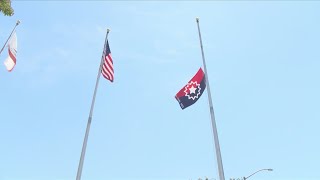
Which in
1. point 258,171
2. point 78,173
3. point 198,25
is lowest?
point 78,173

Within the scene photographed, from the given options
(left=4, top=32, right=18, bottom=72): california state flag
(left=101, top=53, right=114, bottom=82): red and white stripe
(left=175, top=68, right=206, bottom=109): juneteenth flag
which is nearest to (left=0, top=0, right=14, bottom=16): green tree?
(left=4, top=32, right=18, bottom=72): california state flag

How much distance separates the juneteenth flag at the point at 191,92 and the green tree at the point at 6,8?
8.50 m

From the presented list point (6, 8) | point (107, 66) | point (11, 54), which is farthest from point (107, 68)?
point (6, 8)

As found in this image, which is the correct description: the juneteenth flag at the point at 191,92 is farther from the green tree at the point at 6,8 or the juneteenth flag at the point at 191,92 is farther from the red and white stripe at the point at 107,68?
the green tree at the point at 6,8

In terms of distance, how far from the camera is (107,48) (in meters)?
22.5

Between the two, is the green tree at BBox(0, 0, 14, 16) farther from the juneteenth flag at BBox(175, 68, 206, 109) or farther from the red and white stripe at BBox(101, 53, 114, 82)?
the juneteenth flag at BBox(175, 68, 206, 109)

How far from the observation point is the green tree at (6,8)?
14.6m

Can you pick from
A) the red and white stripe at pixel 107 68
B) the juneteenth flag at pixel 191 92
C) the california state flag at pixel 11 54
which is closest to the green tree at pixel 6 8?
the california state flag at pixel 11 54

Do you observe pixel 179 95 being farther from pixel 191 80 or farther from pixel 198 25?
pixel 198 25

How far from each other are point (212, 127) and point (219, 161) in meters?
1.95

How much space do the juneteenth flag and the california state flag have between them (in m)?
8.89

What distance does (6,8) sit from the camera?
48.6 ft

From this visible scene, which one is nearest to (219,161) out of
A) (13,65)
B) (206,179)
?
(13,65)

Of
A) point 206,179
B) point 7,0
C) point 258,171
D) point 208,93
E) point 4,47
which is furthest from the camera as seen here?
point 206,179
